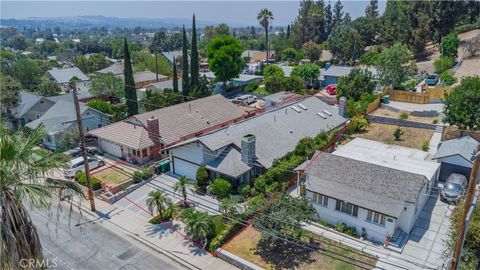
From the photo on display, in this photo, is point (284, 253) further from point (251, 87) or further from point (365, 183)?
point (251, 87)

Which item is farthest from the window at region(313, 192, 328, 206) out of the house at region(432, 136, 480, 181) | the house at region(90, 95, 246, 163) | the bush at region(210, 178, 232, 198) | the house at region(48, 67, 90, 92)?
the house at region(48, 67, 90, 92)

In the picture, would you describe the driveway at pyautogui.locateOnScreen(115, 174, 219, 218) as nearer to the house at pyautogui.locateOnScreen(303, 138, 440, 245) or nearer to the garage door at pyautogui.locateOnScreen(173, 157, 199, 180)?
the garage door at pyautogui.locateOnScreen(173, 157, 199, 180)

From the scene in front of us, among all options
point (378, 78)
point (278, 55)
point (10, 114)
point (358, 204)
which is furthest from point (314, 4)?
point (358, 204)

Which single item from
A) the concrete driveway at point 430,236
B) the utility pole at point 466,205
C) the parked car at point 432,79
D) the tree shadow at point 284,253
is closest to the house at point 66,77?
the tree shadow at point 284,253

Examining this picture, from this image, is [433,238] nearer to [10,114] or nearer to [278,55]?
[10,114]

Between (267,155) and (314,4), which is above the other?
(314,4)

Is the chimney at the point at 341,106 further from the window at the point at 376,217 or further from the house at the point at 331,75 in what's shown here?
the house at the point at 331,75
